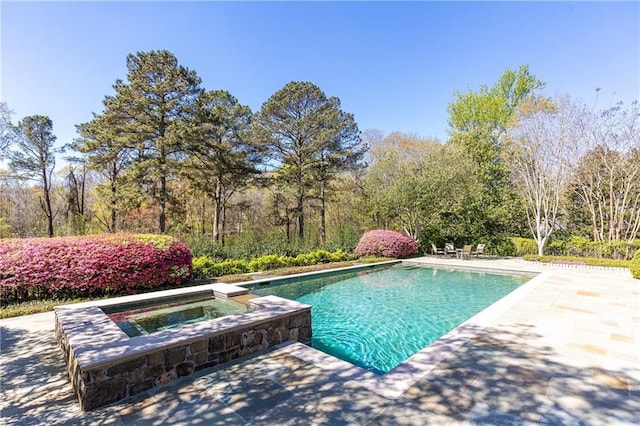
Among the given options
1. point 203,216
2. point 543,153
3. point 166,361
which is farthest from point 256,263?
point 543,153

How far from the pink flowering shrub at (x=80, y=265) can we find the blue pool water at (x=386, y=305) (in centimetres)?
246

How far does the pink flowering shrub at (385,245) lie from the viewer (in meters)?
12.8

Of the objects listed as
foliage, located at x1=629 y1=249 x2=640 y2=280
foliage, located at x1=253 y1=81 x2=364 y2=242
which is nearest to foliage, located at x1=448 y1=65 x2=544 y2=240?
foliage, located at x1=253 y1=81 x2=364 y2=242

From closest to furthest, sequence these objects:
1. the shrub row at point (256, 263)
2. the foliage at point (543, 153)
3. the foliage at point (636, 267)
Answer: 1. the foliage at point (636, 267)
2. the shrub row at point (256, 263)
3. the foliage at point (543, 153)

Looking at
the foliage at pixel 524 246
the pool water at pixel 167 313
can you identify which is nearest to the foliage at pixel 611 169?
the foliage at pixel 524 246

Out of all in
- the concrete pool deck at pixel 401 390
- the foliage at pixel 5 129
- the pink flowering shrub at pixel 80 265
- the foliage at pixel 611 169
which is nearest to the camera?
the concrete pool deck at pixel 401 390

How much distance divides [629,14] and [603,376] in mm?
9693

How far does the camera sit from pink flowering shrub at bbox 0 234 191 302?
18.9ft

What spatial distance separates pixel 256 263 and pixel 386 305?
450 centimetres

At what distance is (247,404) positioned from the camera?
2395mm

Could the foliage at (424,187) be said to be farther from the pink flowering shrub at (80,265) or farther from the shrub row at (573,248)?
the pink flowering shrub at (80,265)

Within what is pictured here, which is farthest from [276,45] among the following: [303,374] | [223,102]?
[303,374]

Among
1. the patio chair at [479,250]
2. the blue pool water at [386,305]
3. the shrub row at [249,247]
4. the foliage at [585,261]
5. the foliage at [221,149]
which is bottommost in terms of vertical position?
the blue pool water at [386,305]

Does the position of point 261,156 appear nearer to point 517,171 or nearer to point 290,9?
point 290,9
